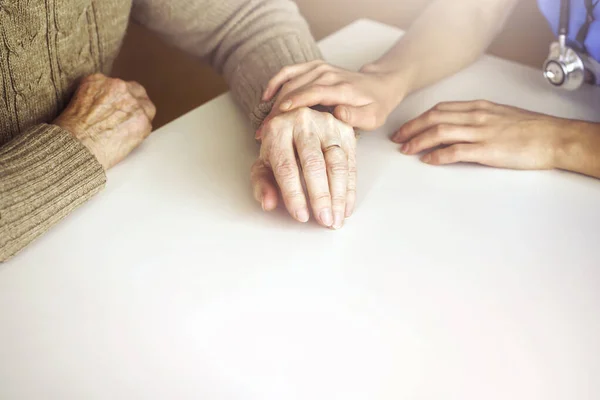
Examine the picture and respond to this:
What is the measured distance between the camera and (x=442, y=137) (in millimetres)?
844

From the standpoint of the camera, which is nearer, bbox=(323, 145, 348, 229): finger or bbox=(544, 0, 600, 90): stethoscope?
bbox=(323, 145, 348, 229): finger

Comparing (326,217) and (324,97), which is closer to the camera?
(326,217)

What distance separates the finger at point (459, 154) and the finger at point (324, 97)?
13 cm

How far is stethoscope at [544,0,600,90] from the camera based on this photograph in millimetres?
888

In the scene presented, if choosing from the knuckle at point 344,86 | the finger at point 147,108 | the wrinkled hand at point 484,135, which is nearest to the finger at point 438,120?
the wrinkled hand at point 484,135

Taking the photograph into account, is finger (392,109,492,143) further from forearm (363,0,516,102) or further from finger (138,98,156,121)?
finger (138,98,156,121)

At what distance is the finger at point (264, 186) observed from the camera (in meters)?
0.74

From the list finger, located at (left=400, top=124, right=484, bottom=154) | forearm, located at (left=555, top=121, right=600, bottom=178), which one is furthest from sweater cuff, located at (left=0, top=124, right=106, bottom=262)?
forearm, located at (left=555, top=121, right=600, bottom=178)

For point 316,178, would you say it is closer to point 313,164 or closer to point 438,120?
point 313,164

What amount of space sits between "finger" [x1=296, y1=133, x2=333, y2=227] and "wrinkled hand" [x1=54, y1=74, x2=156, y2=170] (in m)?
0.28

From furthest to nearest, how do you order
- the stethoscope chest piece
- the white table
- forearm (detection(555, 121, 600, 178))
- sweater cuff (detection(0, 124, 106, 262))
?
the stethoscope chest piece, forearm (detection(555, 121, 600, 178)), sweater cuff (detection(0, 124, 106, 262)), the white table

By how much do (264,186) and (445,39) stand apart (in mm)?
485

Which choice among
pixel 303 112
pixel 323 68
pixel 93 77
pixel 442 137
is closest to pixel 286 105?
pixel 303 112

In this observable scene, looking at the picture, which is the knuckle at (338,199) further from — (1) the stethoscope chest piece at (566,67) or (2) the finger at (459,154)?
(1) the stethoscope chest piece at (566,67)
